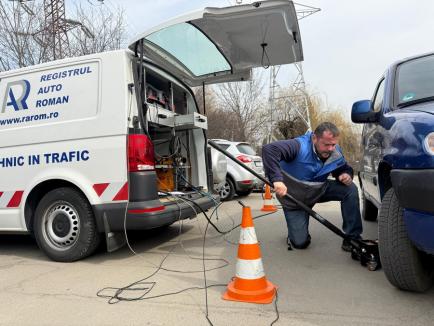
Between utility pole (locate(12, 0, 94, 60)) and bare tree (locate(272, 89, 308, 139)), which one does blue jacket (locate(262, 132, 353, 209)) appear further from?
bare tree (locate(272, 89, 308, 139))

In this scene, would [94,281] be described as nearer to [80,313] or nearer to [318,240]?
[80,313]

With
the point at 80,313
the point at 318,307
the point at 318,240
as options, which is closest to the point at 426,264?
the point at 318,307

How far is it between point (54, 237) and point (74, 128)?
125cm

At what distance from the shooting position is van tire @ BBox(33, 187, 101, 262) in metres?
4.13

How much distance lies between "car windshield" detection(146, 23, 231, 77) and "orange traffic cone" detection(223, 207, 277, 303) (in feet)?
7.50

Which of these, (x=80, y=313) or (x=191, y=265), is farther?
(x=191, y=265)

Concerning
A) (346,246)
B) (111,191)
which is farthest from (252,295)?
(111,191)

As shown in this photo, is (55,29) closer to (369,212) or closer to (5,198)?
(5,198)

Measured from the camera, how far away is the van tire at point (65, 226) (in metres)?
4.13

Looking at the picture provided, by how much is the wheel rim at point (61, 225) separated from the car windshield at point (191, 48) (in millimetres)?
2086

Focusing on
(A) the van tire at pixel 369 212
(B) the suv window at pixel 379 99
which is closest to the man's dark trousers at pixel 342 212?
(B) the suv window at pixel 379 99

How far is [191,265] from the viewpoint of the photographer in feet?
13.2

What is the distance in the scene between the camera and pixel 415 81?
3281 millimetres

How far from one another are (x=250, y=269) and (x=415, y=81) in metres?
2.07
